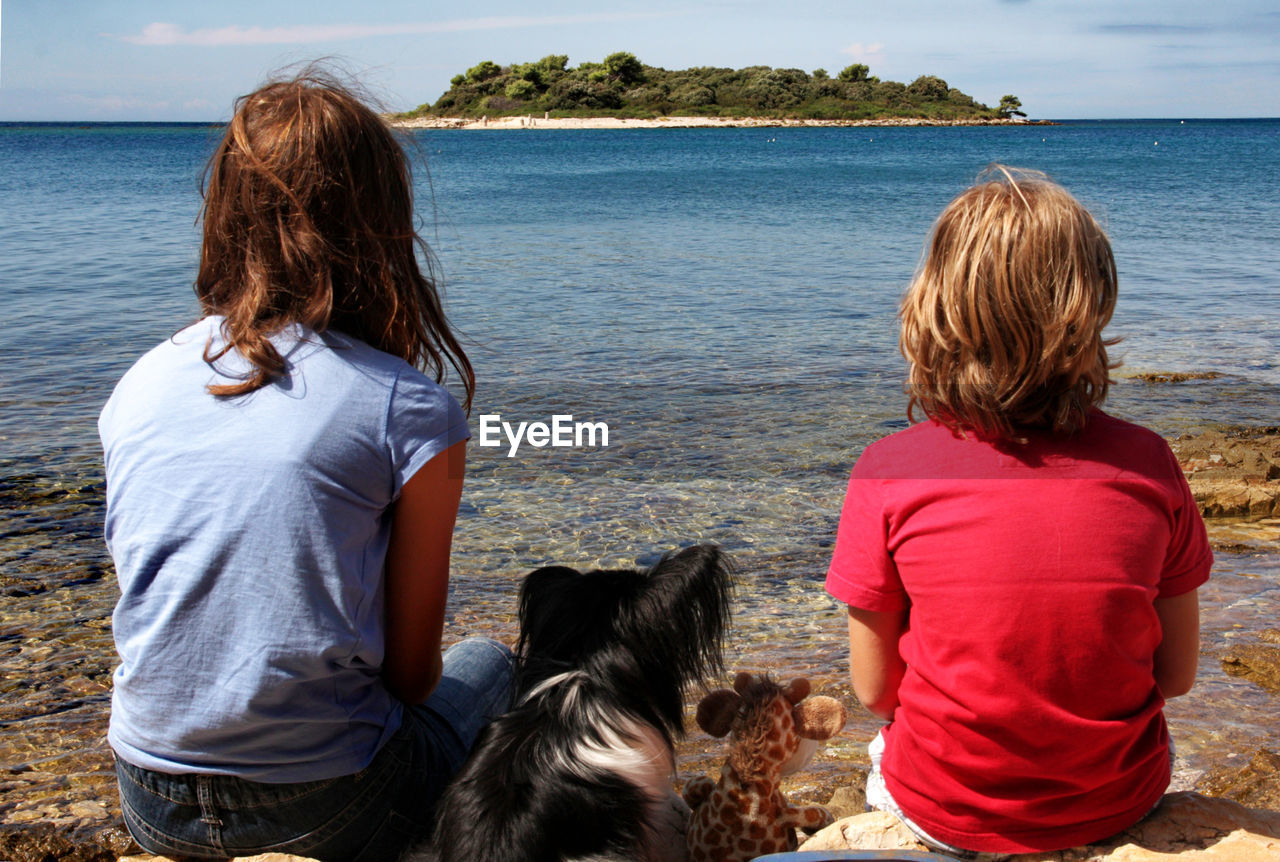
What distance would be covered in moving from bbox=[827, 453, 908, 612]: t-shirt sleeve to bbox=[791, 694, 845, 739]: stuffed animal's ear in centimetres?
55

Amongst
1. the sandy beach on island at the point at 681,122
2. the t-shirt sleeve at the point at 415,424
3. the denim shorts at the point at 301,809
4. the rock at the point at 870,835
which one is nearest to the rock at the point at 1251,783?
the rock at the point at 870,835

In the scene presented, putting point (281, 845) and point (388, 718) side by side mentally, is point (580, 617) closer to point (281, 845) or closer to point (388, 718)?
point (388, 718)

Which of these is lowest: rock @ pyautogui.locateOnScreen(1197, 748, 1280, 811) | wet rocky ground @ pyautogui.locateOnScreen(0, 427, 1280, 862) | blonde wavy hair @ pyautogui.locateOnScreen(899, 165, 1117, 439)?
wet rocky ground @ pyautogui.locateOnScreen(0, 427, 1280, 862)

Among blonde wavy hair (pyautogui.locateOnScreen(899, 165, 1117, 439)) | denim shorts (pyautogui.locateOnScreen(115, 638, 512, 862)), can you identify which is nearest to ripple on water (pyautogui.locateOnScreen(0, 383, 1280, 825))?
denim shorts (pyautogui.locateOnScreen(115, 638, 512, 862))

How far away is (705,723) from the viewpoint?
7.75ft

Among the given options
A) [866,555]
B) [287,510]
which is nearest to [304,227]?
[287,510]

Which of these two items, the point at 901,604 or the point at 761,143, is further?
the point at 761,143

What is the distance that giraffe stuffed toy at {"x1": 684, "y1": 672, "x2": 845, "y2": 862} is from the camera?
2254mm

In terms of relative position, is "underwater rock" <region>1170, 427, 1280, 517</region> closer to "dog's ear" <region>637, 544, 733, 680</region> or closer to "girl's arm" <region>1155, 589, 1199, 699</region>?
"girl's arm" <region>1155, 589, 1199, 699</region>

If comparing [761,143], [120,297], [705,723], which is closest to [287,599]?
[705,723]

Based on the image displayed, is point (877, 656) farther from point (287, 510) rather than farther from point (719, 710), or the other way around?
point (287, 510)

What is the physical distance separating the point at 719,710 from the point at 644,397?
20.1 feet

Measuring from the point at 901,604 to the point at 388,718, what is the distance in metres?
1.08

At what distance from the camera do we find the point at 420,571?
77.9 inches
